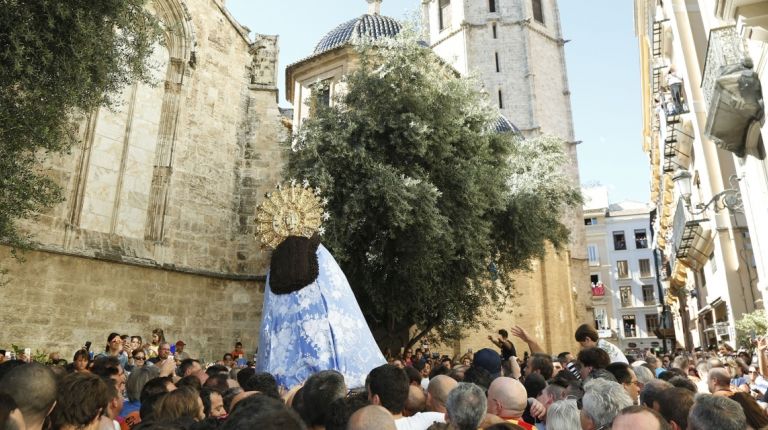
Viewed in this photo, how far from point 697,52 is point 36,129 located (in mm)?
16004

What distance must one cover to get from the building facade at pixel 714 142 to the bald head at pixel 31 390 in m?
9.15

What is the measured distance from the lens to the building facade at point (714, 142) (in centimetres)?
905

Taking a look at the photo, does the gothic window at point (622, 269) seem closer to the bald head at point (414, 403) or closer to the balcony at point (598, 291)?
the balcony at point (598, 291)

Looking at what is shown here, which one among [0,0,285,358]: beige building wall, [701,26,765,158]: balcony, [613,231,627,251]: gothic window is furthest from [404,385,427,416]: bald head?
[613,231,627,251]: gothic window

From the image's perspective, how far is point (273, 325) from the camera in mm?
6559

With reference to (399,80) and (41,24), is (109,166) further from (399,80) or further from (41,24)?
(399,80)

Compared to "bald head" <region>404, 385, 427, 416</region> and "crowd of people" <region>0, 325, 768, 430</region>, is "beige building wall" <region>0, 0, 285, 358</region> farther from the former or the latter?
"bald head" <region>404, 385, 427, 416</region>

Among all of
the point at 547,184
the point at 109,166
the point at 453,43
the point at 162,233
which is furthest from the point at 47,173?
the point at 453,43

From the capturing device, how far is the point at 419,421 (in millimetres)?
3314

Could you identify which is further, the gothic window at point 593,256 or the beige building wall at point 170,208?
the gothic window at point 593,256

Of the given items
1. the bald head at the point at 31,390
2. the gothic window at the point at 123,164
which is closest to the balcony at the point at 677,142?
the gothic window at the point at 123,164

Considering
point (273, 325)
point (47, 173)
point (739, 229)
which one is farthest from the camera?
point (739, 229)

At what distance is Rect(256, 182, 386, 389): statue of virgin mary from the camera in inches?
242

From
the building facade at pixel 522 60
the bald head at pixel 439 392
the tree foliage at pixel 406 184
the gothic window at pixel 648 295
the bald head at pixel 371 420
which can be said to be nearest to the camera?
the bald head at pixel 371 420
